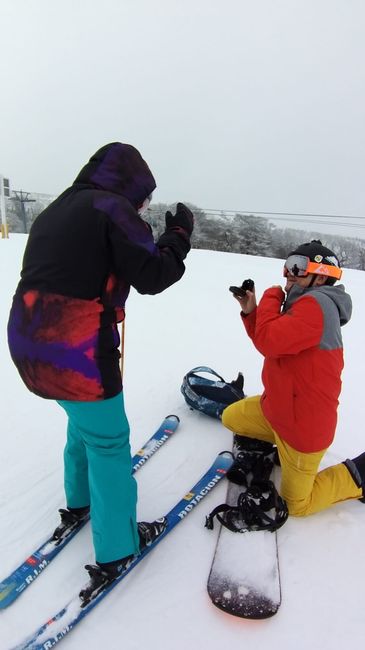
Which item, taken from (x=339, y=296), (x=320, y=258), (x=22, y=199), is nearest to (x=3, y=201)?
(x=22, y=199)

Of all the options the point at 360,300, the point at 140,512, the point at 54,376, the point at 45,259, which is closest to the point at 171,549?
the point at 140,512

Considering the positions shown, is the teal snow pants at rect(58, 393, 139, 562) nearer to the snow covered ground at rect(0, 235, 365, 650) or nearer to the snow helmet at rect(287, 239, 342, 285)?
the snow covered ground at rect(0, 235, 365, 650)

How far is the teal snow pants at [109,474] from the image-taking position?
1534 millimetres

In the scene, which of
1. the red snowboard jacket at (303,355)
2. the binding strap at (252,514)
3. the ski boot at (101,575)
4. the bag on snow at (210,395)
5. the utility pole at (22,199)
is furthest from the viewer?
the utility pole at (22,199)

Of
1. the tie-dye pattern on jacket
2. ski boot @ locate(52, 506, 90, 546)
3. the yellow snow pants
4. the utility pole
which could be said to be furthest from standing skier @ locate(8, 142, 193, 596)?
the utility pole

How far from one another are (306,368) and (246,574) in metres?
0.93

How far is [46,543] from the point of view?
73.7 inches

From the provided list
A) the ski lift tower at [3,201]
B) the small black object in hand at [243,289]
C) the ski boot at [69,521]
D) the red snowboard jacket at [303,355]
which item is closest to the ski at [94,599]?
the ski boot at [69,521]

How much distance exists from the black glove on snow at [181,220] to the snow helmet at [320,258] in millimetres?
585

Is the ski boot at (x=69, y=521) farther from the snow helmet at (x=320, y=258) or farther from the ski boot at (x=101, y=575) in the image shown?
the snow helmet at (x=320, y=258)

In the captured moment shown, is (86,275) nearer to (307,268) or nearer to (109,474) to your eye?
(109,474)

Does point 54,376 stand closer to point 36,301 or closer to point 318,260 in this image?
point 36,301

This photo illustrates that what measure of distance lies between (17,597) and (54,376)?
976mm

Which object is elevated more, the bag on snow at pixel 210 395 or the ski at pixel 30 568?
Answer: the bag on snow at pixel 210 395
